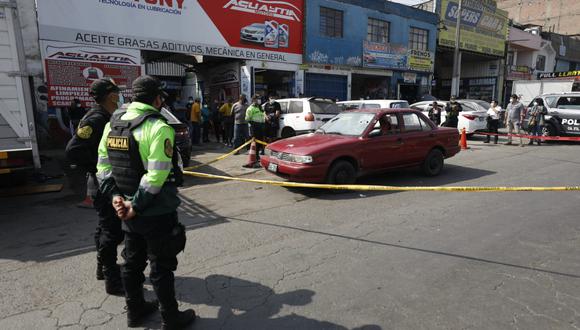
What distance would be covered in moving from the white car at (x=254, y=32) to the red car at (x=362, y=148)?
10.0 metres

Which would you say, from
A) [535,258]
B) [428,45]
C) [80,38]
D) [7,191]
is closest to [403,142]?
[535,258]

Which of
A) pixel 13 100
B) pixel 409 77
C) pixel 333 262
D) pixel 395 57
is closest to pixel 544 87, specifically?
pixel 409 77

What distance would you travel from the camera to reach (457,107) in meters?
13.7

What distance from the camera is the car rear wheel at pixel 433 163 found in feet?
25.6

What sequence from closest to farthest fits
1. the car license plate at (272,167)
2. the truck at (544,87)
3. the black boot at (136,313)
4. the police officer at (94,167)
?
the black boot at (136,313) → the police officer at (94,167) → the car license plate at (272,167) → the truck at (544,87)

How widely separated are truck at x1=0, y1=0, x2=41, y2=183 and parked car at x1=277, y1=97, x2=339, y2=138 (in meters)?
7.32

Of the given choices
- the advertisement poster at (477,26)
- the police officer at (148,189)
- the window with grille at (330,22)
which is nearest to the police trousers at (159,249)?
the police officer at (148,189)

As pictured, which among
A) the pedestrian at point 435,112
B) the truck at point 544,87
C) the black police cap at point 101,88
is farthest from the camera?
the truck at point 544,87

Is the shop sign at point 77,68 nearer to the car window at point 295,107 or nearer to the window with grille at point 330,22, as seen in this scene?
the car window at point 295,107

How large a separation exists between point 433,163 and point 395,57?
15.7m

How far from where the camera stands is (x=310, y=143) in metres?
6.75

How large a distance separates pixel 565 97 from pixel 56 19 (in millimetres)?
17701

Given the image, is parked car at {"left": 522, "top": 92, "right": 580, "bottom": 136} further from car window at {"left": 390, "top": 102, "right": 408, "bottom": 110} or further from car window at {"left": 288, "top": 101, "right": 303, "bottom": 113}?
car window at {"left": 288, "top": 101, "right": 303, "bottom": 113}

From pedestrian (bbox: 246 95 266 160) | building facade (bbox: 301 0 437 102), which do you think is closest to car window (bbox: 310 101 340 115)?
pedestrian (bbox: 246 95 266 160)
